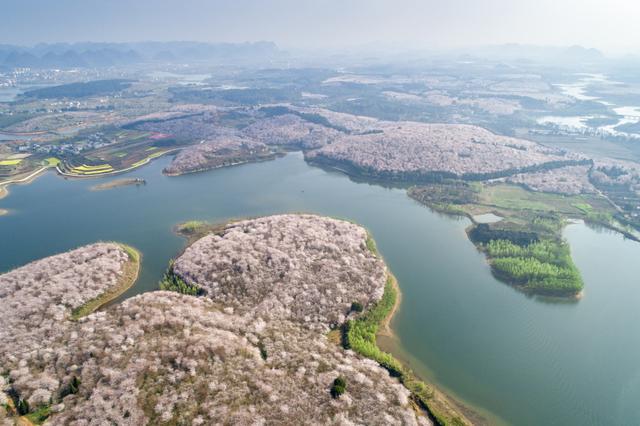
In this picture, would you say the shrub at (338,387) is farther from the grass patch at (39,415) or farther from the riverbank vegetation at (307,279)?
the grass patch at (39,415)

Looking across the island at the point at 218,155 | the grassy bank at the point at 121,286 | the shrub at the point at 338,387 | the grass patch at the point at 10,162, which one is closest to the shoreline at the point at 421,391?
the shrub at the point at 338,387

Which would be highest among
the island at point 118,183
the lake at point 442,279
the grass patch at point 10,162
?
the grass patch at point 10,162

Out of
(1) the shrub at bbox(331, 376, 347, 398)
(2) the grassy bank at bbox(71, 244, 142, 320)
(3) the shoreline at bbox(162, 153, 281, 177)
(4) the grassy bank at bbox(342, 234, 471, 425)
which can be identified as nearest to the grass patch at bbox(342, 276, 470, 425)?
(4) the grassy bank at bbox(342, 234, 471, 425)

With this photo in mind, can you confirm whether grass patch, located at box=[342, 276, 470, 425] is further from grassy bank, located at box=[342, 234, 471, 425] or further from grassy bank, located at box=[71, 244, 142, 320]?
grassy bank, located at box=[71, 244, 142, 320]

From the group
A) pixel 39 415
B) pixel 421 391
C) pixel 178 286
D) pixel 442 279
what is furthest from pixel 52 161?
pixel 421 391

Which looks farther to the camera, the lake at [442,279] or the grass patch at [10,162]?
the grass patch at [10,162]

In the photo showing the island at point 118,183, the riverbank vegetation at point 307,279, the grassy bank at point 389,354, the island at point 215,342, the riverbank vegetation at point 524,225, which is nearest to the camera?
the island at point 215,342
